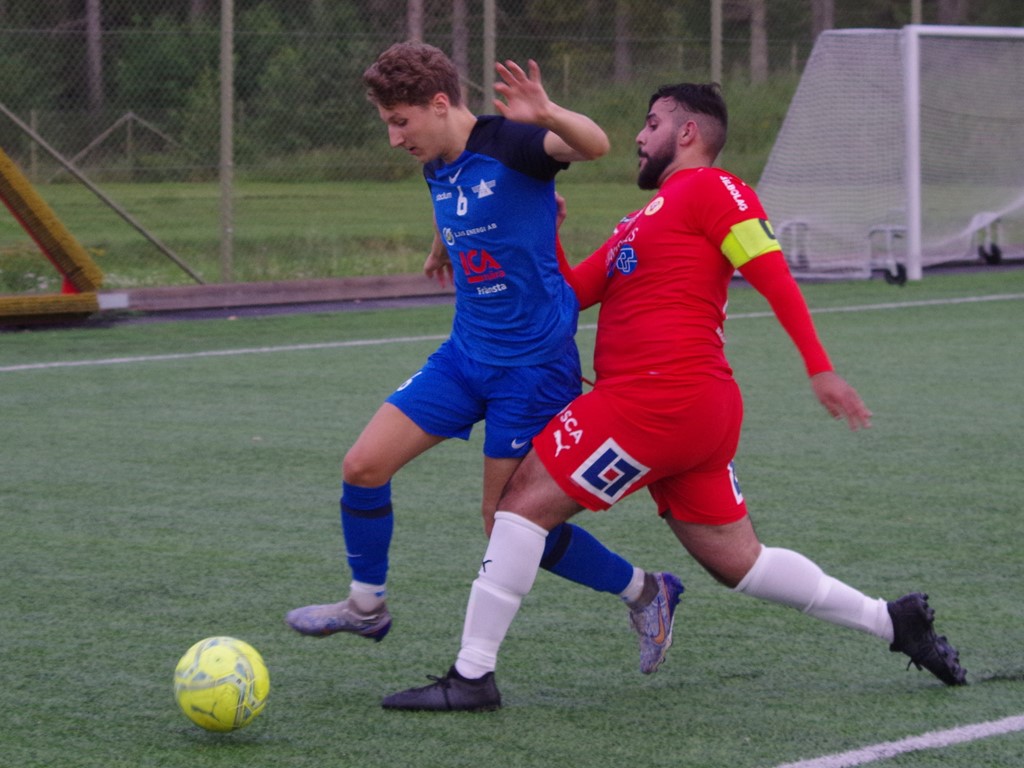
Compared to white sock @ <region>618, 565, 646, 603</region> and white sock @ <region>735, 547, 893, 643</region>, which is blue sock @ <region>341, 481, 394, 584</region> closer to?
white sock @ <region>618, 565, 646, 603</region>

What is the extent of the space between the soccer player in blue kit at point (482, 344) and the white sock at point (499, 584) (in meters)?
0.35

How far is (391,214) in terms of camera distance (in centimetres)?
1575

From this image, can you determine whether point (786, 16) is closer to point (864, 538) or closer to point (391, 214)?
point (391, 214)

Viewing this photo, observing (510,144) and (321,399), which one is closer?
(510,144)

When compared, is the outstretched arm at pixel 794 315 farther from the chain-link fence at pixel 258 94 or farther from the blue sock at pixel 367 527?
the chain-link fence at pixel 258 94

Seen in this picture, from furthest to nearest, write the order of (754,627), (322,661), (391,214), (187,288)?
1. (391,214)
2. (187,288)
3. (754,627)
4. (322,661)

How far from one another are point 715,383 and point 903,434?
4.30 m

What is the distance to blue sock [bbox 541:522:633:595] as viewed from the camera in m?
4.46

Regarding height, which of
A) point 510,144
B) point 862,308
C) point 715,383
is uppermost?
point 510,144

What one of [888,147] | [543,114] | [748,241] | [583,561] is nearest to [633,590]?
[583,561]

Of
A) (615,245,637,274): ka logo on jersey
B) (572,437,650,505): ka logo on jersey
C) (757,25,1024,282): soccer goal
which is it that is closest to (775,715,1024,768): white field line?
(572,437,650,505): ka logo on jersey

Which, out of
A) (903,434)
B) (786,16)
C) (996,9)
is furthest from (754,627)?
(996,9)

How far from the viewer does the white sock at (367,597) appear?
4.44m

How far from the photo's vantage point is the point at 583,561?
448cm
